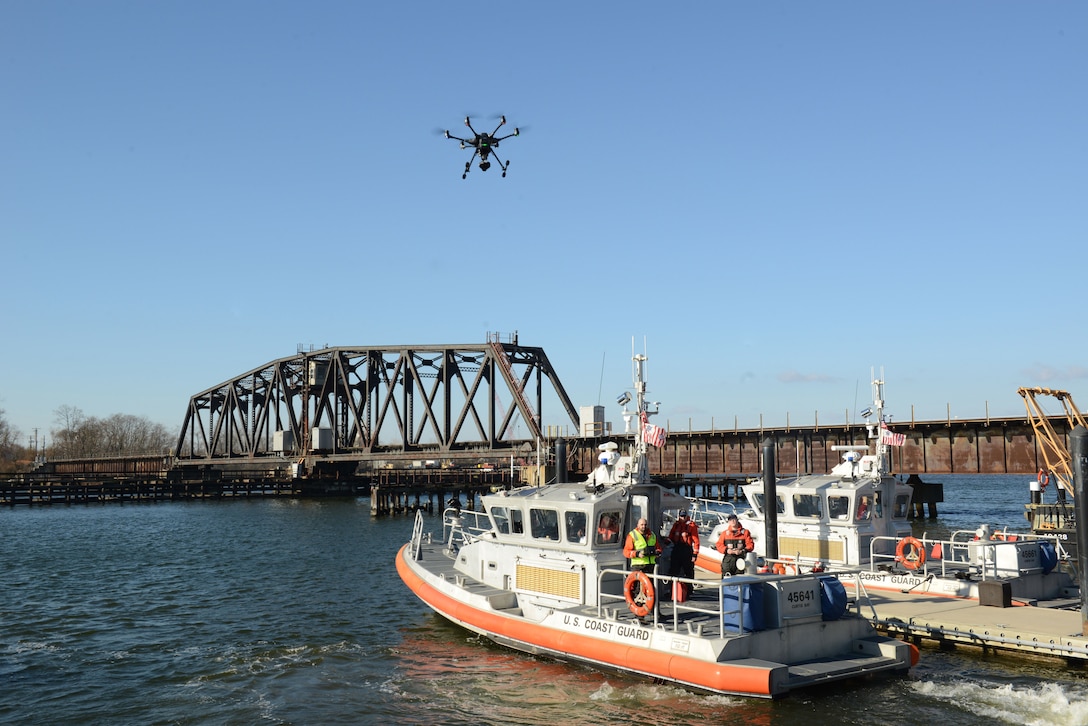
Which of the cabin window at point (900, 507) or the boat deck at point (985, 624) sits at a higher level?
the cabin window at point (900, 507)

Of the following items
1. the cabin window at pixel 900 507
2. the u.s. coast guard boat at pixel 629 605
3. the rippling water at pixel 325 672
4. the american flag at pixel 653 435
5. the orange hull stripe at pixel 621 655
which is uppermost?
the american flag at pixel 653 435

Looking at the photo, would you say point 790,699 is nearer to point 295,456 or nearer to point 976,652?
point 976,652

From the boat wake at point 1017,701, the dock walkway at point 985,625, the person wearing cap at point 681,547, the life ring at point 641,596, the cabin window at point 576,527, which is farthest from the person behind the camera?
the cabin window at point 576,527

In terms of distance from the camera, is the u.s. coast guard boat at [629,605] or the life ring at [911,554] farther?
the life ring at [911,554]

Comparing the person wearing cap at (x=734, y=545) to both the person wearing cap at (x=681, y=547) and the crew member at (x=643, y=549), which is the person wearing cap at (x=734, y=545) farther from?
the crew member at (x=643, y=549)

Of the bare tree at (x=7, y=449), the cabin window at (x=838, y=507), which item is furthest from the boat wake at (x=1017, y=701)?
the bare tree at (x=7, y=449)

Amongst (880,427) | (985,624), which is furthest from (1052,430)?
(985,624)

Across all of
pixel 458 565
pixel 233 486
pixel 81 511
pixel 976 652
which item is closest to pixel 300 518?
pixel 81 511
